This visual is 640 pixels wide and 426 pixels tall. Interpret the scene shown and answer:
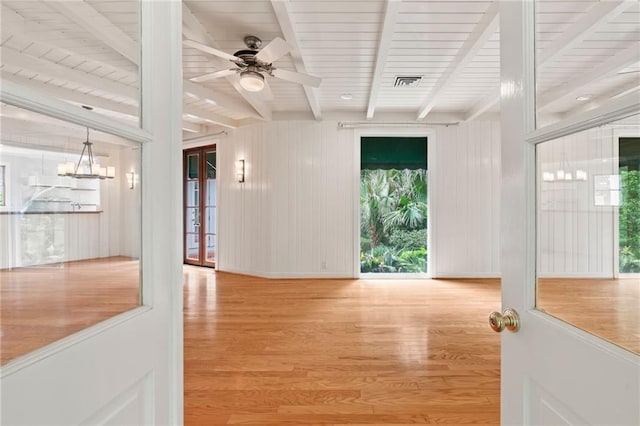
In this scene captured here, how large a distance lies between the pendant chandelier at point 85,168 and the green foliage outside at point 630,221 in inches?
41.4

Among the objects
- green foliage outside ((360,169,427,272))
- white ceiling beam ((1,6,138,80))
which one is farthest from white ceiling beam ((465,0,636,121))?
green foliage outside ((360,169,427,272))

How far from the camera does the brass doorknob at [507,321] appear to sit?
0.78m

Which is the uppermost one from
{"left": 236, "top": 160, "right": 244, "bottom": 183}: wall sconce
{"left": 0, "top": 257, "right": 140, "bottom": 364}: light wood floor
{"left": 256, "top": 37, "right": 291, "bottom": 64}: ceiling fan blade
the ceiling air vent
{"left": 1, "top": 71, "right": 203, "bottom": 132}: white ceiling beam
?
the ceiling air vent

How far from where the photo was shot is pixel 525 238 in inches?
30.1

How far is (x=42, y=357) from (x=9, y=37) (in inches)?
21.4

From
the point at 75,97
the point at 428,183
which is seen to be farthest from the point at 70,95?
the point at 428,183

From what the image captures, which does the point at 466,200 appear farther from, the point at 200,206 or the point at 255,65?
the point at 200,206

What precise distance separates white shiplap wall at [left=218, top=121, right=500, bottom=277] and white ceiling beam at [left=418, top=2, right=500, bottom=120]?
56.2 inches

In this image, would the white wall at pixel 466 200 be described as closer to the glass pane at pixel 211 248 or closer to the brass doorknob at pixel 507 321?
the glass pane at pixel 211 248

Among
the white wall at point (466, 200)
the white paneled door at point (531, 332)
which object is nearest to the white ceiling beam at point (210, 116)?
the white wall at point (466, 200)

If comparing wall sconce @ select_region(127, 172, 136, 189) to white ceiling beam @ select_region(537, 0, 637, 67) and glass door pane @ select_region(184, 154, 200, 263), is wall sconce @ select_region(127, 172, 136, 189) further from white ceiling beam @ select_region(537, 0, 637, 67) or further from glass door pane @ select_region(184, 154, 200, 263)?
glass door pane @ select_region(184, 154, 200, 263)

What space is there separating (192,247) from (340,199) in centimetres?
329

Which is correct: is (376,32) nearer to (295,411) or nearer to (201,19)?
(201,19)

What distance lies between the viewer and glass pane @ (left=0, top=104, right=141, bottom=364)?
20.4 inches
